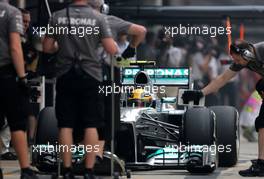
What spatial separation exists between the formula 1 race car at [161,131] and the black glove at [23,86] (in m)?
1.38

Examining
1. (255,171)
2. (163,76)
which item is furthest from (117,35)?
(163,76)

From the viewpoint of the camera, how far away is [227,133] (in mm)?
12914

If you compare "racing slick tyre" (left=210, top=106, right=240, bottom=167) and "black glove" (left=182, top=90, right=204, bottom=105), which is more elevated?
"black glove" (left=182, top=90, right=204, bottom=105)

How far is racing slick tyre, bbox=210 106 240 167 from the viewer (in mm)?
12906

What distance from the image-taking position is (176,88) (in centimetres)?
1343

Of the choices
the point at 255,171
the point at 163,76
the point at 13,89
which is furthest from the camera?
the point at 163,76

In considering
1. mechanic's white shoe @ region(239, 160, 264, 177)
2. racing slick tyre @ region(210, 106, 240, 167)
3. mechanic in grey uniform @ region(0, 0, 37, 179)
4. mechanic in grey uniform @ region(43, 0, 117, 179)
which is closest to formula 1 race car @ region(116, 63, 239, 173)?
racing slick tyre @ region(210, 106, 240, 167)

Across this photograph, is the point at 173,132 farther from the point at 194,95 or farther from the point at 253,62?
the point at 253,62

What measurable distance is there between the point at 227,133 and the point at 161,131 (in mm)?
839

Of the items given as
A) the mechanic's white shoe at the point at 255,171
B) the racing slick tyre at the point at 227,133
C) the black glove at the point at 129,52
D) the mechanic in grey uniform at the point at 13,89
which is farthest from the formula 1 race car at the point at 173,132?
the mechanic in grey uniform at the point at 13,89

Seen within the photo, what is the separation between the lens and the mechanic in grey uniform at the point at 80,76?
10.1m

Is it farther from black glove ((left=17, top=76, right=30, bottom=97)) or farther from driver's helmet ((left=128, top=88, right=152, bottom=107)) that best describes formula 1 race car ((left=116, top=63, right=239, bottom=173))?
black glove ((left=17, top=76, right=30, bottom=97))

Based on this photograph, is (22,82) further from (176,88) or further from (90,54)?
(176,88)

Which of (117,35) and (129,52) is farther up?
(117,35)
